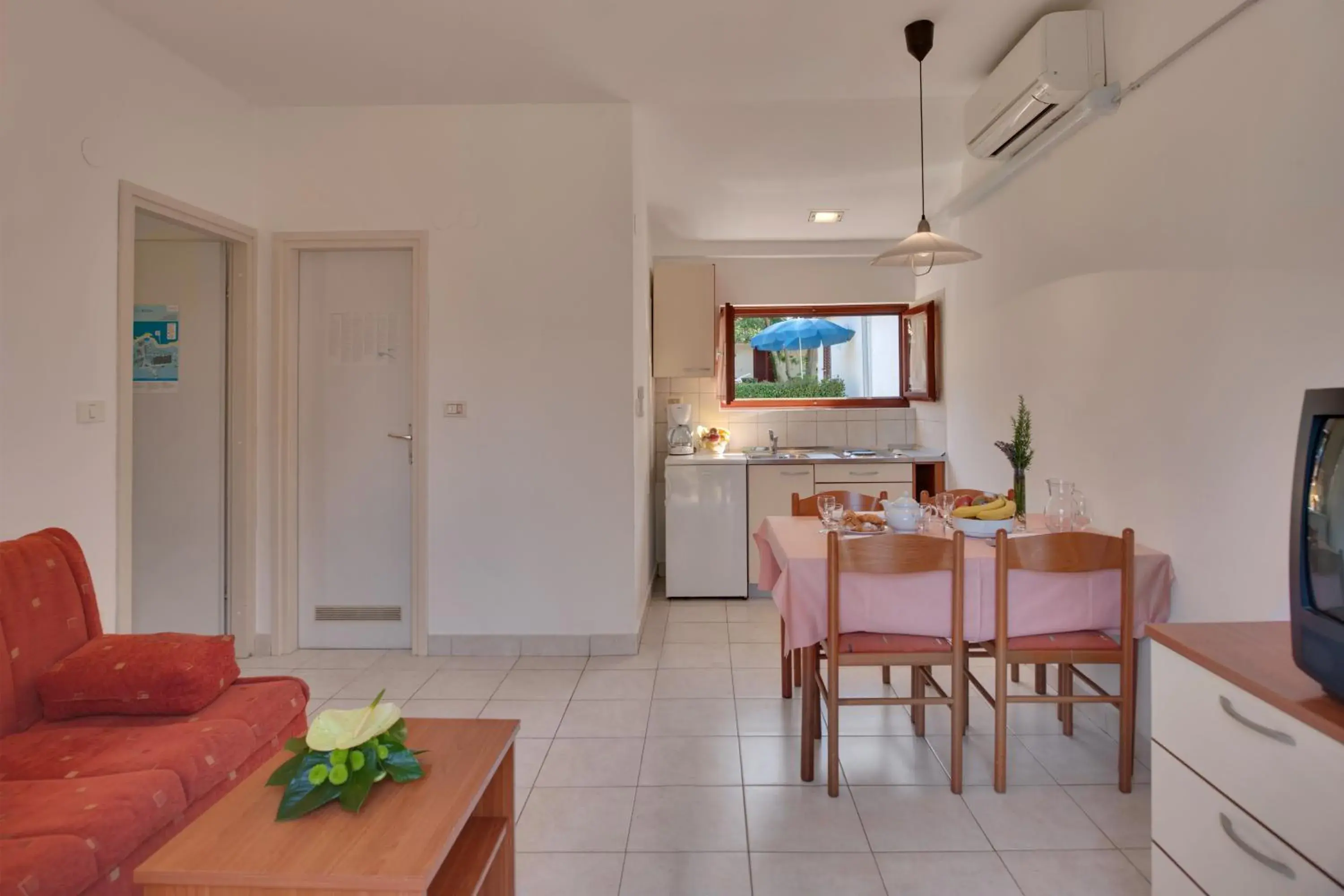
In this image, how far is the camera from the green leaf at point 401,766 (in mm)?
1323

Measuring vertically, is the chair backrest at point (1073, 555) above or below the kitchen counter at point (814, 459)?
below

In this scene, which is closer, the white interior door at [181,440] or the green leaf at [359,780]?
the green leaf at [359,780]

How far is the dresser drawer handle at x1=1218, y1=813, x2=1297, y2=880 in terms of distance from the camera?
1113mm

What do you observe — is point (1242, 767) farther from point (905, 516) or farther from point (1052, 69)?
point (1052, 69)

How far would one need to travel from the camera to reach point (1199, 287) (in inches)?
83.4

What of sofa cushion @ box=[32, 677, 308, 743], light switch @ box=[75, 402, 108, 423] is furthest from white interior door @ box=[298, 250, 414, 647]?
sofa cushion @ box=[32, 677, 308, 743]

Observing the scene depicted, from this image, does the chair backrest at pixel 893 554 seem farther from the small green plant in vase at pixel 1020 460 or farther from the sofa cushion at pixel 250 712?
the sofa cushion at pixel 250 712

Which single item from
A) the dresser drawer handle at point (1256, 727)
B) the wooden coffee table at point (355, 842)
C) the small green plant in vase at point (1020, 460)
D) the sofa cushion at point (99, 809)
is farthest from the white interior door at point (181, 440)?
the dresser drawer handle at point (1256, 727)

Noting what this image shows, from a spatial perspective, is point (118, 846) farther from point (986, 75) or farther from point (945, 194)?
point (945, 194)

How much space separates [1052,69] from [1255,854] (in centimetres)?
243

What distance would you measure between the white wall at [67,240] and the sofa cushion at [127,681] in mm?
663

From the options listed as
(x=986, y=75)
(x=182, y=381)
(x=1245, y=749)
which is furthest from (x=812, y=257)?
(x=1245, y=749)

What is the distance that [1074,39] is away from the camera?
254 centimetres

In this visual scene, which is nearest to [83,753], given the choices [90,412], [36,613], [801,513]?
[36,613]
